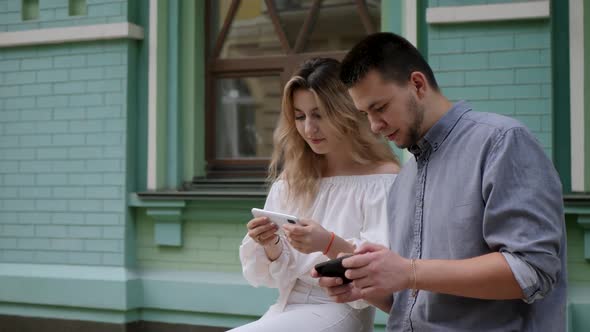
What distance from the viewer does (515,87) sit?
4.37 meters

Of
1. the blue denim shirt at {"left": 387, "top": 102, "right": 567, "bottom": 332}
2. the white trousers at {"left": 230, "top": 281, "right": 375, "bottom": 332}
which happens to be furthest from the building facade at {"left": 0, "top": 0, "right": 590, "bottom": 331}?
the blue denim shirt at {"left": 387, "top": 102, "right": 567, "bottom": 332}

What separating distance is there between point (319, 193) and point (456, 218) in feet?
3.92

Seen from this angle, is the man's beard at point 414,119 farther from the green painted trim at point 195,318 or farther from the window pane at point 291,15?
the window pane at point 291,15

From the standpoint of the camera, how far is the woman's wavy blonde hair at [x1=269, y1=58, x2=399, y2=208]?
292cm

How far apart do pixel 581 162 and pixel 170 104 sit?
9.69 ft

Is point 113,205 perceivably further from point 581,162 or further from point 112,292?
point 581,162

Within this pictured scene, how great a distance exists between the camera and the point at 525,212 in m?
1.68

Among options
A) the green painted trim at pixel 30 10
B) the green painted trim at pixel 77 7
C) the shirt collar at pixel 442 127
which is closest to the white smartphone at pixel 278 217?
the shirt collar at pixel 442 127

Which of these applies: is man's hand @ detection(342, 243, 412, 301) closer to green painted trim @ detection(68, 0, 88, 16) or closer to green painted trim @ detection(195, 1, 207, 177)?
green painted trim @ detection(195, 1, 207, 177)

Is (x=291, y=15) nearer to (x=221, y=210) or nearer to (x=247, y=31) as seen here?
(x=247, y=31)

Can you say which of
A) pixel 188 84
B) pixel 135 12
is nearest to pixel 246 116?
pixel 188 84

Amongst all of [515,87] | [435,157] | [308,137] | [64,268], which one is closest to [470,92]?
[515,87]

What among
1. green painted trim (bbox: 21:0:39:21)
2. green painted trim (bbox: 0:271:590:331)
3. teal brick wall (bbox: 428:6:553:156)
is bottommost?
green painted trim (bbox: 0:271:590:331)

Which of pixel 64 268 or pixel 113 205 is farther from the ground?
pixel 113 205
